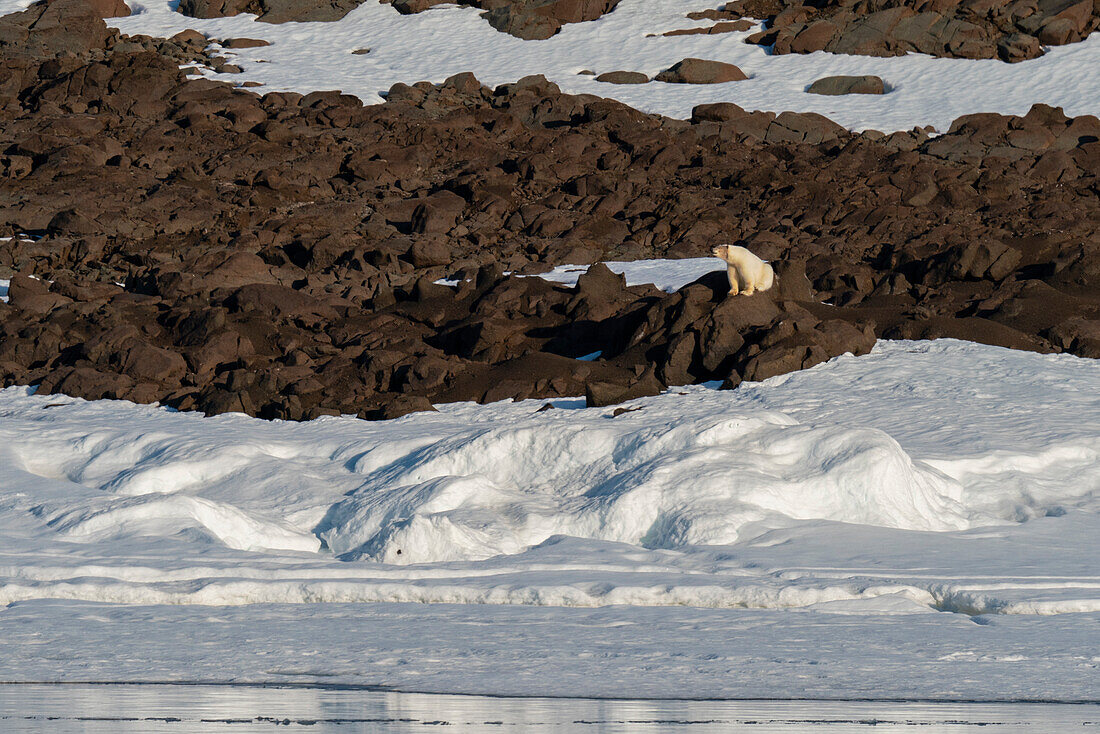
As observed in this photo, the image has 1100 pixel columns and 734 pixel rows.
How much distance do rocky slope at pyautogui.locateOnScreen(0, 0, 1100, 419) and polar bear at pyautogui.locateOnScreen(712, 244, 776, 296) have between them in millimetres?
325

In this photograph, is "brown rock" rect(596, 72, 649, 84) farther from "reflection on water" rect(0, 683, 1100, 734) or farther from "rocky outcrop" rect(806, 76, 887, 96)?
"reflection on water" rect(0, 683, 1100, 734)

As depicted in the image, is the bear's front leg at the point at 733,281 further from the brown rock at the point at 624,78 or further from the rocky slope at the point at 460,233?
the brown rock at the point at 624,78

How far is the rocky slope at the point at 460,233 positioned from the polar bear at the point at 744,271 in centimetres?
32

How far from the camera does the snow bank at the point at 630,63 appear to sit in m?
33.8

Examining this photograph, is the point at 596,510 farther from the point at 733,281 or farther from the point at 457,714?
the point at 733,281

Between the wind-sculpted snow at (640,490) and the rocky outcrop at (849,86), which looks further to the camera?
the rocky outcrop at (849,86)

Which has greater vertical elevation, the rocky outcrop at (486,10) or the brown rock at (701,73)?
the rocky outcrop at (486,10)

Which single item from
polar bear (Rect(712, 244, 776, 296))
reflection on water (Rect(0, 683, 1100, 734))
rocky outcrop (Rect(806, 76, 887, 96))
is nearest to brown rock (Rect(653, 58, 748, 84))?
rocky outcrop (Rect(806, 76, 887, 96))

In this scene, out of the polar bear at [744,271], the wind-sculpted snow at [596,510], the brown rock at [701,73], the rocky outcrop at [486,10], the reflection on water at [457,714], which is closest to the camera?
the reflection on water at [457,714]

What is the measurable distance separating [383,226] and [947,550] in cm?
1948

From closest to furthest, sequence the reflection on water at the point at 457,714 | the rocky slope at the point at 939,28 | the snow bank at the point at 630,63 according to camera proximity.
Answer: the reflection on water at the point at 457,714, the snow bank at the point at 630,63, the rocky slope at the point at 939,28

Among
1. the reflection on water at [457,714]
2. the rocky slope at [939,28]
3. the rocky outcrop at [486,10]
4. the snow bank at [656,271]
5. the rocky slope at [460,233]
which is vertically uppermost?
the reflection on water at [457,714]

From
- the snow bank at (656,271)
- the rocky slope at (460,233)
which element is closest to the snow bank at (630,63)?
the rocky slope at (460,233)

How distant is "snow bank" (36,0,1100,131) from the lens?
33812mm
